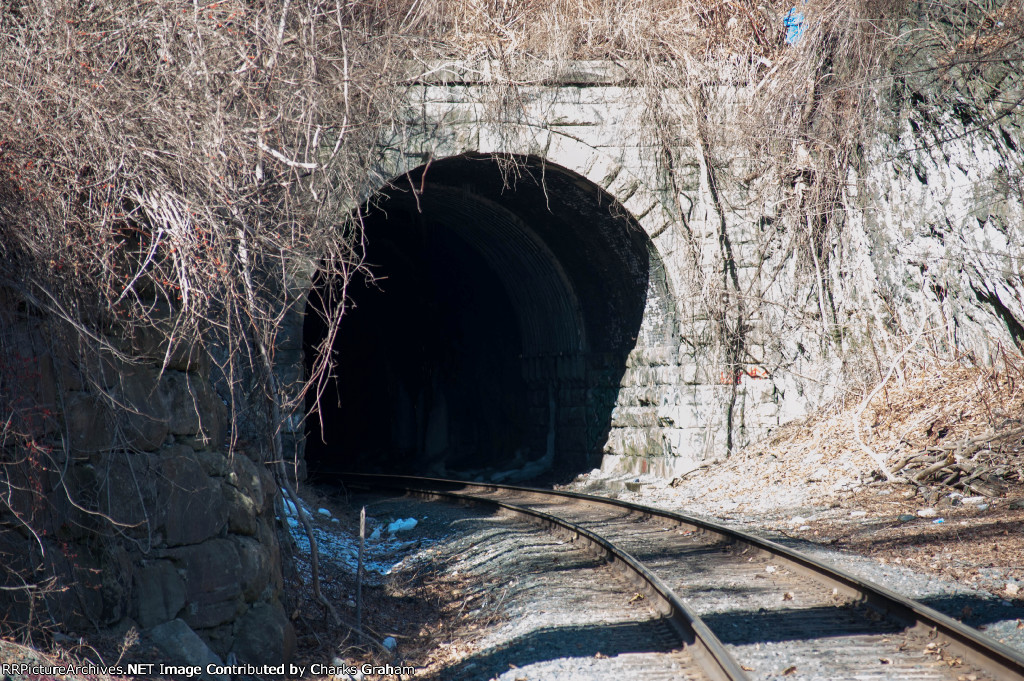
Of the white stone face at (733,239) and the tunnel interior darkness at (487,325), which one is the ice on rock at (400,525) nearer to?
the tunnel interior darkness at (487,325)

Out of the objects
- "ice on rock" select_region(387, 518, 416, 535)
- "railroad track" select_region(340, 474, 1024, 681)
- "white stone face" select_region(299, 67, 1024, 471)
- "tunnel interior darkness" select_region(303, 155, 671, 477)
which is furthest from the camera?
"tunnel interior darkness" select_region(303, 155, 671, 477)

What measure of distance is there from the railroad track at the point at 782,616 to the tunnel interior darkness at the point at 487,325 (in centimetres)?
463

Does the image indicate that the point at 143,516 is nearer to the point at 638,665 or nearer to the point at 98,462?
the point at 98,462

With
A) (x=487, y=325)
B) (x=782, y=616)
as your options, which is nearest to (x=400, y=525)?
(x=782, y=616)

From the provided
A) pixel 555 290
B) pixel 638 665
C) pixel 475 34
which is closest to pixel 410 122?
pixel 475 34

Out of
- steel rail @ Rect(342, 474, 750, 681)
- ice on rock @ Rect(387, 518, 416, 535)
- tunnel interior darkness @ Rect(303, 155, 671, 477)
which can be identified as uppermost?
tunnel interior darkness @ Rect(303, 155, 671, 477)

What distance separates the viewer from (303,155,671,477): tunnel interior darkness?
12039mm

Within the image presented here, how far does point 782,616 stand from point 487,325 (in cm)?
1179

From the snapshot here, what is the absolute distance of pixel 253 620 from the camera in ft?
15.2

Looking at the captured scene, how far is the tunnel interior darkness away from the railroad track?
4.63m

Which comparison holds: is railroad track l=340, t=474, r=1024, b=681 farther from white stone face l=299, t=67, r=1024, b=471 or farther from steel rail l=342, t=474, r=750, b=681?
white stone face l=299, t=67, r=1024, b=471

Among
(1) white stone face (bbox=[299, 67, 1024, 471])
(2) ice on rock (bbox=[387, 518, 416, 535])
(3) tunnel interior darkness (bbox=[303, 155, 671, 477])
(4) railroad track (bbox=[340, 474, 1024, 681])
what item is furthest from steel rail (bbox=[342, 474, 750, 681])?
(3) tunnel interior darkness (bbox=[303, 155, 671, 477])

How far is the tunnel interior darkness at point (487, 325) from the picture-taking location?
12.0 m

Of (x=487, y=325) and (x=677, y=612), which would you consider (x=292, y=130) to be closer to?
(x=677, y=612)
